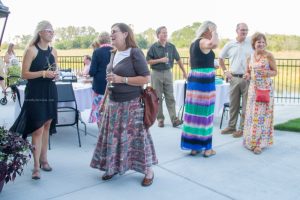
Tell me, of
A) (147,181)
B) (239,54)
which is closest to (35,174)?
(147,181)

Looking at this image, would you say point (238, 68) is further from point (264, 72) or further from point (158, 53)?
point (158, 53)

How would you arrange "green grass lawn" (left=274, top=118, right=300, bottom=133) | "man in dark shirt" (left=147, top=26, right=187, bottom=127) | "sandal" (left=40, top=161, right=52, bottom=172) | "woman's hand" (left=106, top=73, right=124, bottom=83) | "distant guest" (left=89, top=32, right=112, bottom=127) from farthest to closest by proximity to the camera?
"man in dark shirt" (left=147, top=26, right=187, bottom=127) < "green grass lawn" (left=274, top=118, right=300, bottom=133) < "distant guest" (left=89, top=32, right=112, bottom=127) < "sandal" (left=40, top=161, right=52, bottom=172) < "woman's hand" (left=106, top=73, right=124, bottom=83)

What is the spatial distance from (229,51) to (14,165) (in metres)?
4.18

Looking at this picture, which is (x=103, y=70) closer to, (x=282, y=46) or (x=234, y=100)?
(x=234, y=100)

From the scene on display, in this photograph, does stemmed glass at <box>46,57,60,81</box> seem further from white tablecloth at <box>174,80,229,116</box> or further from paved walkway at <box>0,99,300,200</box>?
white tablecloth at <box>174,80,229,116</box>

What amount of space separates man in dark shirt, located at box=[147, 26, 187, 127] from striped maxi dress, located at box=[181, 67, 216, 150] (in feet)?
6.11

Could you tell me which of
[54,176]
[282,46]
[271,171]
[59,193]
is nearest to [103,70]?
[54,176]

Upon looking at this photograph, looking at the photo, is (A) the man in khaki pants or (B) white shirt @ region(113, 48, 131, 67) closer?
(B) white shirt @ region(113, 48, 131, 67)

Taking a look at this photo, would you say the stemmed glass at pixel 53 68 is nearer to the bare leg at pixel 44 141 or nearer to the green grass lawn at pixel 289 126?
the bare leg at pixel 44 141

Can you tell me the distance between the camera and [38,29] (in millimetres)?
3881

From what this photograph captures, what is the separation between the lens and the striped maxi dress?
187 inches

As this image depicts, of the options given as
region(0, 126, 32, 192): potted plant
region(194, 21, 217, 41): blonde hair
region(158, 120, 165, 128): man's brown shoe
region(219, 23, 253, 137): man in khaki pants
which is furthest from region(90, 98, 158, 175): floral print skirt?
region(158, 120, 165, 128): man's brown shoe

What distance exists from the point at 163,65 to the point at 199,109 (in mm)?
2135

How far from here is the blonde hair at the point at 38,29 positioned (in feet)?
12.7
